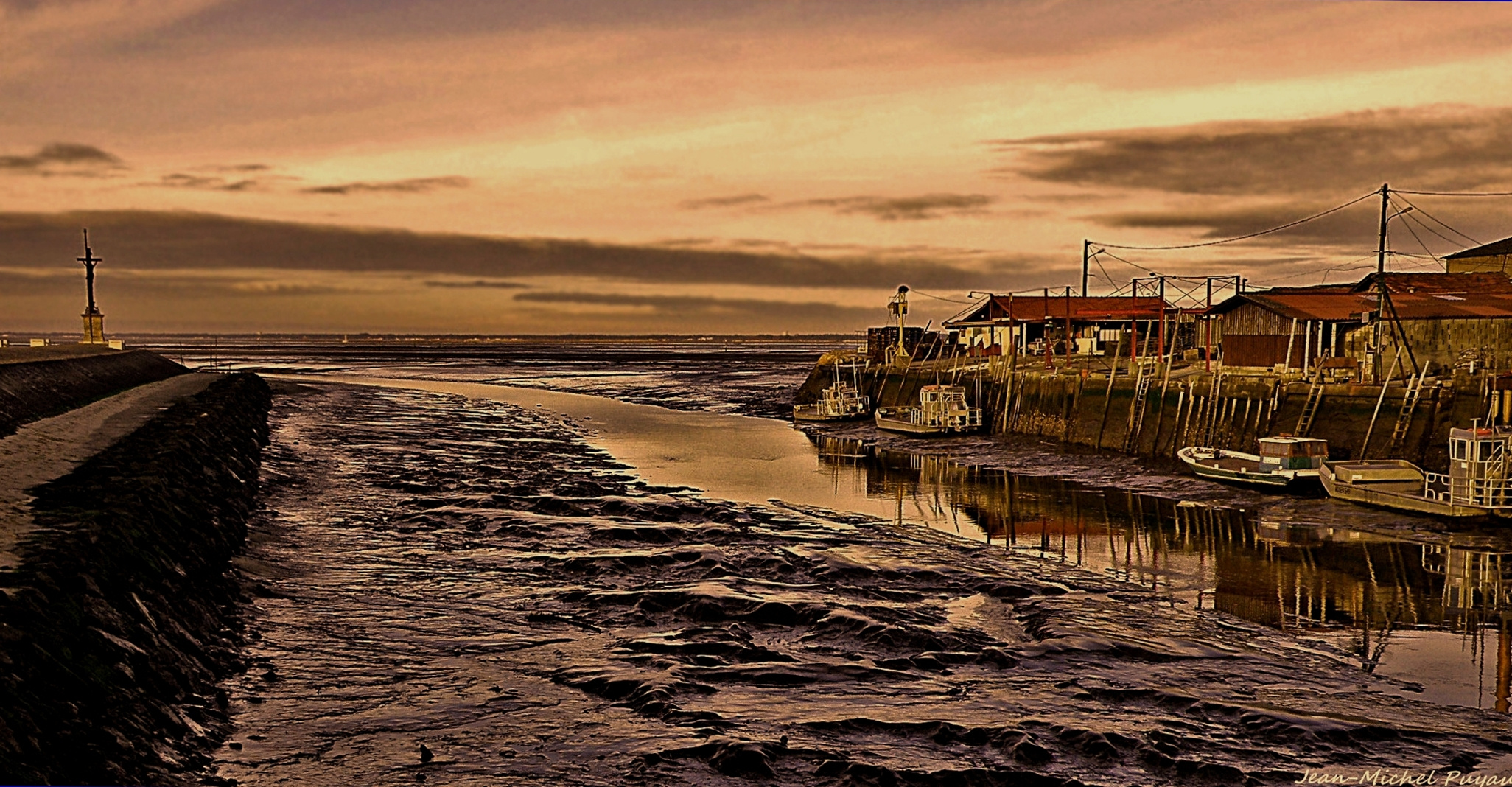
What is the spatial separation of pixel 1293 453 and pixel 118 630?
34188mm

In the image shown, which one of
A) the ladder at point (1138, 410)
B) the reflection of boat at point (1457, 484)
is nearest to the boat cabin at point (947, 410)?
the ladder at point (1138, 410)

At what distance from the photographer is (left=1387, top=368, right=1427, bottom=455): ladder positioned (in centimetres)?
3722

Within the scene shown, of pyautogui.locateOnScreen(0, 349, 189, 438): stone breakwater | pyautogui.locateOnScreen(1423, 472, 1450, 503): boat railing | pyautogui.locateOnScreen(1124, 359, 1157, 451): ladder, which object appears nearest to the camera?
pyautogui.locateOnScreen(1423, 472, 1450, 503): boat railing

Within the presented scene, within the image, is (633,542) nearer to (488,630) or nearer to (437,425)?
(488,630)

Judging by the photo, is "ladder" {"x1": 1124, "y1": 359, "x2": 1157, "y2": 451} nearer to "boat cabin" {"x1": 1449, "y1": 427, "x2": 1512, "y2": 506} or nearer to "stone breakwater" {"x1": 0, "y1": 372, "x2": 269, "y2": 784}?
"boat cabin" {"x1": 1449, "y1": 427, "x2": 1512, "y2": 506}

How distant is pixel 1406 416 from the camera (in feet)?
122

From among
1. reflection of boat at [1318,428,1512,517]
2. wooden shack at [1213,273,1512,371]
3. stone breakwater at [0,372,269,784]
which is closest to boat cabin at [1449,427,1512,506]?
reflection of boat at [1318,428,1512,517]

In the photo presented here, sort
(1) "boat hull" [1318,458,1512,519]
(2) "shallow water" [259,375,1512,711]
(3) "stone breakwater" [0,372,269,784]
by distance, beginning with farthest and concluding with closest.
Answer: (1) "boat hull" [1318,458,1512,519] → (2) "shallow water" [259,375,1512,711] → (3) "stone breakwater" [0,372,269,784]

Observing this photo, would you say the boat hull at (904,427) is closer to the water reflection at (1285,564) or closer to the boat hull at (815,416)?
the boat hull at (815,416)

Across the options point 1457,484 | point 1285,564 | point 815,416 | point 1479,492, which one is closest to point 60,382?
point 815,416

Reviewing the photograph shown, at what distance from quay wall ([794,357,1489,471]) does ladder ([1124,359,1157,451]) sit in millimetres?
48

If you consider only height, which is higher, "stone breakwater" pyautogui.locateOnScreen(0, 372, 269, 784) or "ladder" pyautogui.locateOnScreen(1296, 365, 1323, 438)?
"ladder" pyautogui.locateOnScreen(1296, 365, 1323, 438)

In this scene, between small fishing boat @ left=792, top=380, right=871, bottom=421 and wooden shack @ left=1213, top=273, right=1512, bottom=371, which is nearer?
wooden shack @ left=1213, top=273, right=1512, bottom=371

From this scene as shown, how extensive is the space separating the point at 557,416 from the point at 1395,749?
2615 inches
